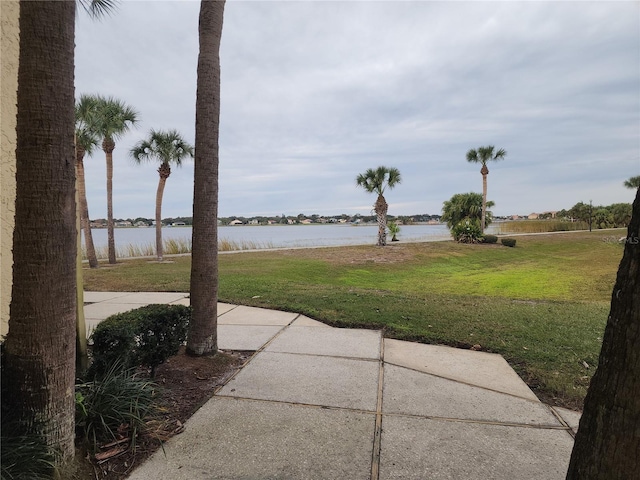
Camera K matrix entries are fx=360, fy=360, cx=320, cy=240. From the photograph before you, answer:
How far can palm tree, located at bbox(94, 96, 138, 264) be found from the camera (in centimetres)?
1539

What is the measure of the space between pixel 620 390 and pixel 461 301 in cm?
714

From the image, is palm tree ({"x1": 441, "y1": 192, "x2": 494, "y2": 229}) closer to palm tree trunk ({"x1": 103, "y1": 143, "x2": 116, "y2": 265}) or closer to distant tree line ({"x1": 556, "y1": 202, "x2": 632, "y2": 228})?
distant tree line ({"x1": 556, "y1": 202, "x2": 632, "y2": 228})

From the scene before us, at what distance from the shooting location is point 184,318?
3.67 meters

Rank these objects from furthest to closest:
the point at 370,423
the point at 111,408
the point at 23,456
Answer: the point at 370,423 < the point at 111,408 < the point at 23,456

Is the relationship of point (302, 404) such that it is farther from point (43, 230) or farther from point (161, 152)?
point (161, 152)

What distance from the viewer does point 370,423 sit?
286 centimetres

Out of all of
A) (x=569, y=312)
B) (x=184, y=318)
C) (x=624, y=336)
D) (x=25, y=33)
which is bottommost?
(x=569, y=312)

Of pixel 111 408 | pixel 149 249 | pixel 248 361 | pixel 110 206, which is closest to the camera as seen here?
pixel 111 408

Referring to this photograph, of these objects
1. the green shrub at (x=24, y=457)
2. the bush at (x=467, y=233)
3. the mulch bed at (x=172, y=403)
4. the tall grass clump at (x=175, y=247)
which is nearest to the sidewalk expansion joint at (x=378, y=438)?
the mulch bed at (x=172, y=403)

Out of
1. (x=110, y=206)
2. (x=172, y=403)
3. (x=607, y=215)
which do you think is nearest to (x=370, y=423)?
(x=172, y=403)

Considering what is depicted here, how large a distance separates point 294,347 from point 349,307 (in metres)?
2.43

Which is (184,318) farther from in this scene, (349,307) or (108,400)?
(349,307)

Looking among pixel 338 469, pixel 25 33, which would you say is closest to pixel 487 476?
pixel 338 469

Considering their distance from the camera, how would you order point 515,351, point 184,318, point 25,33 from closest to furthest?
point 25,33 < point 184,318 < point 515,351
